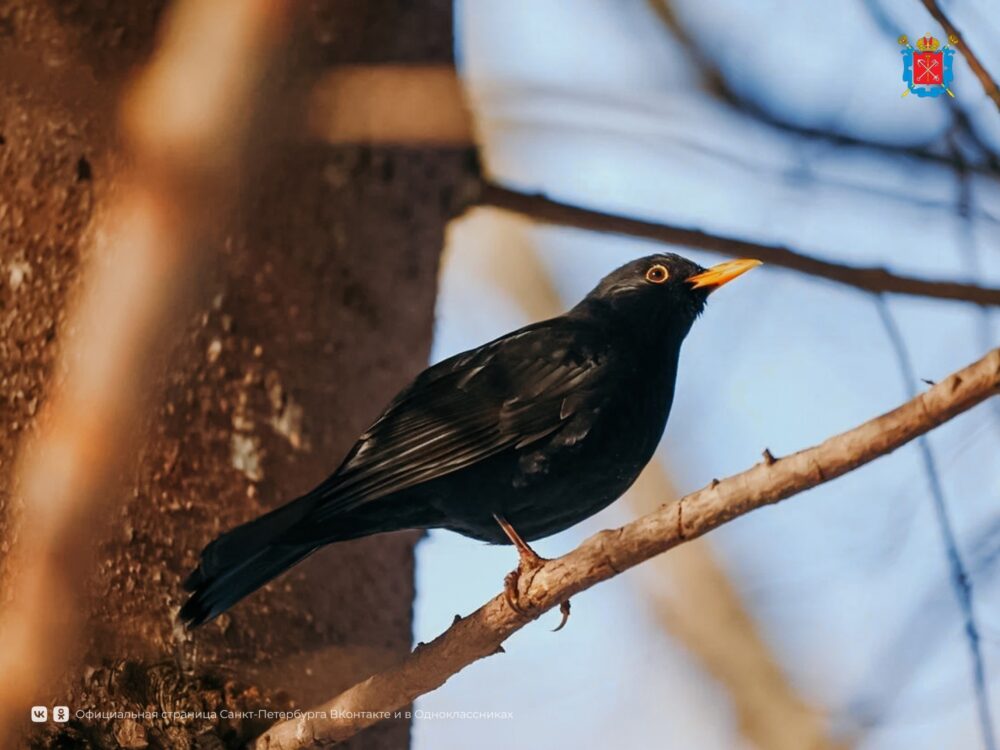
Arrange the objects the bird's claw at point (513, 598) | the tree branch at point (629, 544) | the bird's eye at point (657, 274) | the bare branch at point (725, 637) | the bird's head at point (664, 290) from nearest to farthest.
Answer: the tree branch at point (629, 544) → the bird's claw at point (513, 598) → the bird's head at point (664, 290) → the bird's eye at point (657, 274) → the bare branch at point (725, 637)

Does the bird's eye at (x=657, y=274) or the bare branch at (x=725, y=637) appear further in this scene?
the bare branch at (x=725, y=637)

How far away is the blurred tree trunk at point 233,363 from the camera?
121 inches

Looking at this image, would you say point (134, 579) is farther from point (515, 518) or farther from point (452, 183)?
point (452, 183)

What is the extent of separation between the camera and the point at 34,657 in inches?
111

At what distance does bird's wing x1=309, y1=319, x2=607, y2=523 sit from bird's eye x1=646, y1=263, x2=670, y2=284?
1.70 ft

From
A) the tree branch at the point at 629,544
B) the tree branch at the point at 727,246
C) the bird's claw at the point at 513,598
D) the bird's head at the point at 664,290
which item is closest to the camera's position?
the tree branch at the point at 629,544

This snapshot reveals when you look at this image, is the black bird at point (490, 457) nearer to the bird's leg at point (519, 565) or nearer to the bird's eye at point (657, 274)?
the bird's leg at point (519, 565)

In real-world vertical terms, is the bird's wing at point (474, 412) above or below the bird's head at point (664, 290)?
below

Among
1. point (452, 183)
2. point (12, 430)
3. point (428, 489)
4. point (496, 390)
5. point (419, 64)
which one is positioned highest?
point (419, 64)

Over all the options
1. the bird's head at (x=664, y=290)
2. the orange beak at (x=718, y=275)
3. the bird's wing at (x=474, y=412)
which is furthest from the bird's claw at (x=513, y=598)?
the orange beak at (x=718, y=275)

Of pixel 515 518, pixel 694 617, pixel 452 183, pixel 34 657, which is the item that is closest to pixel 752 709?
pixel 694 617

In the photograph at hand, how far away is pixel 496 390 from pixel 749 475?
1.45m

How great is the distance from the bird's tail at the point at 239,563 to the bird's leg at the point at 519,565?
555mm

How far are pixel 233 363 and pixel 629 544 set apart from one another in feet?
5.36
